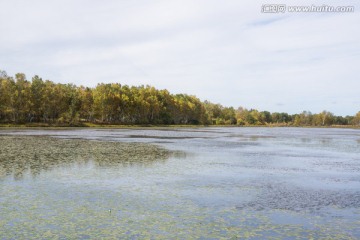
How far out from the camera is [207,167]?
29172mm

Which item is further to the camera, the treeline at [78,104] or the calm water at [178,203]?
the treeline at [78,104]

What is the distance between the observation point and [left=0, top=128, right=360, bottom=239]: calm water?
12.6m

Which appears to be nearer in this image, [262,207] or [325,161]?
[262,207]

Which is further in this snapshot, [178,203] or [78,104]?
[78,104]

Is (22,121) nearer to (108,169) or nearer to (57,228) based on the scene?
(108,169)

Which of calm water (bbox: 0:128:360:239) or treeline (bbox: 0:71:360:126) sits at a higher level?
treeline (bbox: 0:71:360:126)

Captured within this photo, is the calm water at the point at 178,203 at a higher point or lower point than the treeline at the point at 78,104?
lower

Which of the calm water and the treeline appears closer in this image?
the calm water

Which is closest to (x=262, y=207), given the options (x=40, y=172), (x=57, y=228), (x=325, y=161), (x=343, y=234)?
(x=343, y=234)

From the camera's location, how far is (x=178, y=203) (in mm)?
16750

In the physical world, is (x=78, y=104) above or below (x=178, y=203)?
above

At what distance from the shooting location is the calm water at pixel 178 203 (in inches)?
496

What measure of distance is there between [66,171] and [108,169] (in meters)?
2.99

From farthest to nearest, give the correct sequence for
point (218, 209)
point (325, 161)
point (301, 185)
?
point (325, 161) → point (301, 185) → point (218, 209)
